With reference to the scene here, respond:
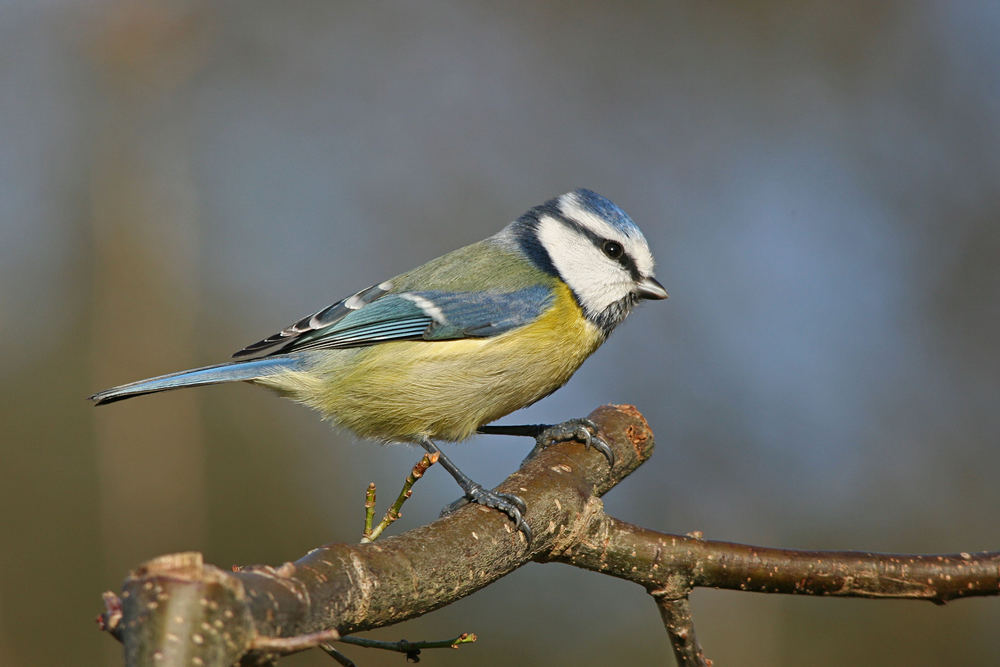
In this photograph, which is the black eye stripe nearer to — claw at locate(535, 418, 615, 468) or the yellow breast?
the yellow breast

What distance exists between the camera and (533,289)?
250cm

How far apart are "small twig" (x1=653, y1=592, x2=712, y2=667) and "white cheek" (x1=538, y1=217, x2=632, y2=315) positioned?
3.16 feet

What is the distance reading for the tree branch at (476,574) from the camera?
0.91 metres

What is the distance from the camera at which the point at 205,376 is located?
→ 2.24 metres

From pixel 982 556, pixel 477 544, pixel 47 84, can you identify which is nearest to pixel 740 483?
pixel 982 556

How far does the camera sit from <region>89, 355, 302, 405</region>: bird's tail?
2.05m

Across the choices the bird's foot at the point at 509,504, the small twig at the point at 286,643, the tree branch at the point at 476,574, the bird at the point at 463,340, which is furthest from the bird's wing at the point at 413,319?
the small twig at the point at 286,643

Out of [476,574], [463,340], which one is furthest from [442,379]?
[476,574]

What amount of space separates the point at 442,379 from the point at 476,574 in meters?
0.90

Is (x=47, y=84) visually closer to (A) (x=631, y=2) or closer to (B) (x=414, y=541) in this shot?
(A) (x=631, y=2)

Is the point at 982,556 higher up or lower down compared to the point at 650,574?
higher up

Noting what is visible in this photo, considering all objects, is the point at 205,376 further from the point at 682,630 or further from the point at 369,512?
the point at 682,630

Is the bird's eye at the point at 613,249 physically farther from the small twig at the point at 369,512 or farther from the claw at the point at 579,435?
the small twig at the point at 369,512

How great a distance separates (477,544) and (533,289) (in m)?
1.09
